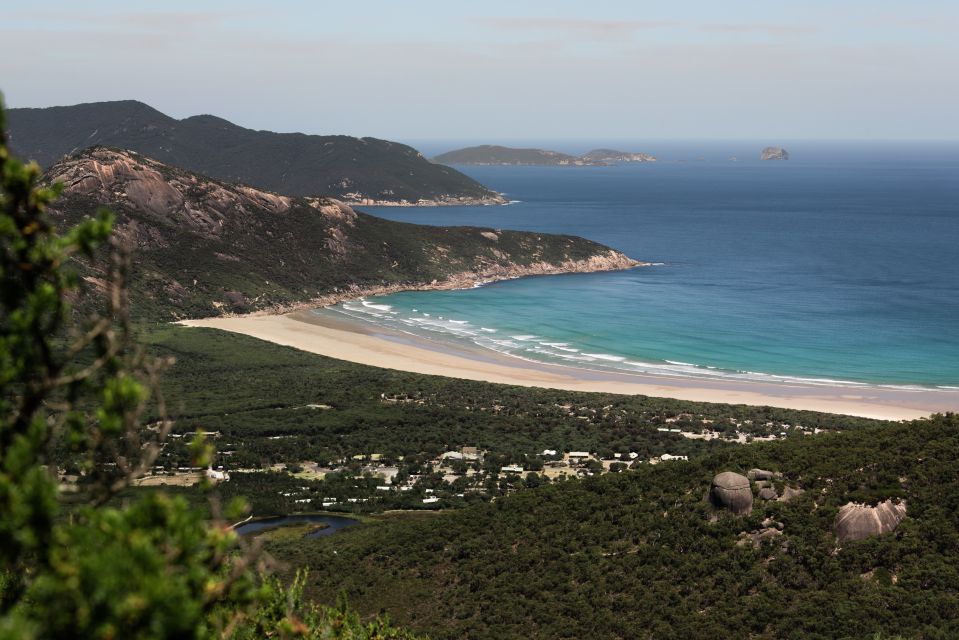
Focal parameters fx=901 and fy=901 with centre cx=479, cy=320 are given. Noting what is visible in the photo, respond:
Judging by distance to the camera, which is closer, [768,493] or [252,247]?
[768,493]

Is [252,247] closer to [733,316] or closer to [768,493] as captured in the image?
[733,316]

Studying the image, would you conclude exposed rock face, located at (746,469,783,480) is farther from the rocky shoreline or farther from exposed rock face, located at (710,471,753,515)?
the rocky shoreline

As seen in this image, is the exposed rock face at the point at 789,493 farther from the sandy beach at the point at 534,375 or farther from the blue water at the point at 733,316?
the blue water at the point at 733,316

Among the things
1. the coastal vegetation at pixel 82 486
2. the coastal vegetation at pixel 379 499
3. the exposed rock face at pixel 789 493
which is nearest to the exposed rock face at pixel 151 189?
the coastal vegetation at pixel 379 499

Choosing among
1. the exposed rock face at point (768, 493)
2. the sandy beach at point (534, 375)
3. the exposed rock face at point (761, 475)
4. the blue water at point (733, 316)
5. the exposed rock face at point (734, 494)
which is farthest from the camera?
the blue water at point (733, 316)

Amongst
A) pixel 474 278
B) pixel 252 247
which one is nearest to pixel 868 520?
pixel 252 247

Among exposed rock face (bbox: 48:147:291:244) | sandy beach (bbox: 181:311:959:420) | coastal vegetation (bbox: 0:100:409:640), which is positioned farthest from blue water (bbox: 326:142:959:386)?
coastal vegetation (bbox: 0:100:409:640)
